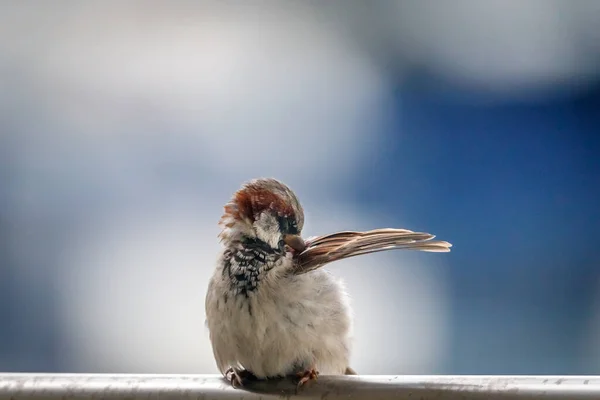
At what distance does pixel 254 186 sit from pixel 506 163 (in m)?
1.52

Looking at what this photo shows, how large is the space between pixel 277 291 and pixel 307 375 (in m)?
0.12

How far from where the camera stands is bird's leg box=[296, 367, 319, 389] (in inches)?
37.4

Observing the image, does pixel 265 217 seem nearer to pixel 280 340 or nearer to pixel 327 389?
pixel 280 340

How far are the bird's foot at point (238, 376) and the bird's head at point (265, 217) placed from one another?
0.17 metres

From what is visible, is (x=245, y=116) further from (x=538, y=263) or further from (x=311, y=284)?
(x=311, y=284)

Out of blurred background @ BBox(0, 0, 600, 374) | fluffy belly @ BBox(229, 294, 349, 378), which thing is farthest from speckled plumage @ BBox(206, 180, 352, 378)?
blurred background @ BBox(0, 0, 600, 374)

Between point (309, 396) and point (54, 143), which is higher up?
point (54, 143)

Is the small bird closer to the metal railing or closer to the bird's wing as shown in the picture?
the bird's wing

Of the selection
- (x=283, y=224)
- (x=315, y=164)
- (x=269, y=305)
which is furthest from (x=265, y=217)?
(x=315, y=164)

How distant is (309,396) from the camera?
2.86ft

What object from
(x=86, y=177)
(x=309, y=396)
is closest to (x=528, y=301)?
(x=86, y=177)

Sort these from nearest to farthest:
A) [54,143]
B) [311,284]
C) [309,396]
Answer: [309,396] < [311,284] < [54,143]

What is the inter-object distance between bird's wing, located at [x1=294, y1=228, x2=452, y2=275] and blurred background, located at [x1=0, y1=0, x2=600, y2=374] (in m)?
1.27

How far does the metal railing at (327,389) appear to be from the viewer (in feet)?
2.57
